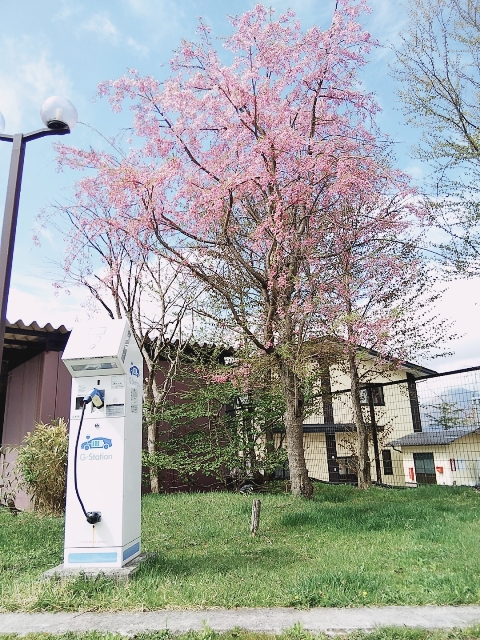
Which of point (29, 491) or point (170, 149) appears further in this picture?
point (29, 491)

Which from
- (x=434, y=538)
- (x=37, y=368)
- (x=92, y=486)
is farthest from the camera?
(x=37, y=368)

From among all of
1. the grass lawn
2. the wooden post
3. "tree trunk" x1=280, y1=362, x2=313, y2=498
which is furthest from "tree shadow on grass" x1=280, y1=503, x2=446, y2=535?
"tree trunk" x1=280, y1=362, x2=313, y2=498

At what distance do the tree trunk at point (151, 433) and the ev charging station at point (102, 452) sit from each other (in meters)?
5.29

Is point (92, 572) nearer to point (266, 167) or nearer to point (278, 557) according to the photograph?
point (278, 557)

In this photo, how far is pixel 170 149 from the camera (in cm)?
723

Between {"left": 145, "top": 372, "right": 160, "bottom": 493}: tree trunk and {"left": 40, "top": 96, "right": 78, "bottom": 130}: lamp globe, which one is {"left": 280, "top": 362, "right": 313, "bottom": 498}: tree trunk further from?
{"left": 40, "top": 96, "right": 78, "bottom": 130}: lamp globe

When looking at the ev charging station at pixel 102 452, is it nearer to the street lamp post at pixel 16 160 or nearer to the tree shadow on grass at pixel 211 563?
the tree shadow on grass at pixel 211 563

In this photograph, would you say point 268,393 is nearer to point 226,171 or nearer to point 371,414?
point 371,414

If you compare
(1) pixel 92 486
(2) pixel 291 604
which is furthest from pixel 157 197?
(2) pixel 291 604

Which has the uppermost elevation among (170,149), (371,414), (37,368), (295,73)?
(295,73)

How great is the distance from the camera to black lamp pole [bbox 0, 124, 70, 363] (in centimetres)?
425

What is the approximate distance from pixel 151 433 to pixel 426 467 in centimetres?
625

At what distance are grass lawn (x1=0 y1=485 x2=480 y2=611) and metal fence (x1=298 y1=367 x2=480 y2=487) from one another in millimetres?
1049

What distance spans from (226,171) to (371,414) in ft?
19.0
